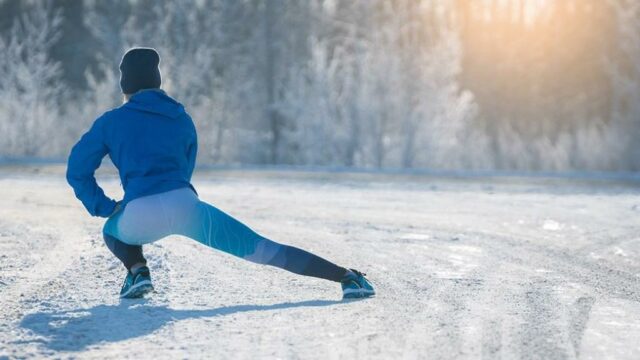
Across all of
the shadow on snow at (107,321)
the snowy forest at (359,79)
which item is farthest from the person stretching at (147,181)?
the snowy forest at (359,79)

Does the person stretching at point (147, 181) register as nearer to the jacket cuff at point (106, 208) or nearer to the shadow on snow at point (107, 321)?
the jacket cuff at point (106, 208)

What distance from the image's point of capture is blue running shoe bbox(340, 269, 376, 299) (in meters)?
5.28

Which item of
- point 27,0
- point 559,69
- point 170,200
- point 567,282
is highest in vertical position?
point 27,0

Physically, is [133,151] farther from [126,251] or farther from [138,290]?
[138,290]

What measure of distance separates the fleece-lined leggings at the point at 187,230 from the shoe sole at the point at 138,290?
11cm

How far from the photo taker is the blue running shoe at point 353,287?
208 inches

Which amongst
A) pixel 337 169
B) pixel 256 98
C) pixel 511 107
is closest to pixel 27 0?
pixel 256 98

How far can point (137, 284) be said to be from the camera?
5.14 meters

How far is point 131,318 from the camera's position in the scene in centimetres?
469

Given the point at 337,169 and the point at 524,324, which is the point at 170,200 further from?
the point at 337,169

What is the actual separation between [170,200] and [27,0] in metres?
34.0

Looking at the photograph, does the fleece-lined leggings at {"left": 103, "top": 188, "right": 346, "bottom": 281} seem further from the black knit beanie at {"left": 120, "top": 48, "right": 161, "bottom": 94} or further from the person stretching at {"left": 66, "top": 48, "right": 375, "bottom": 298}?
the black knit beanie at {"left": 120, "top": 48, "right": 161, "bottom": 94}

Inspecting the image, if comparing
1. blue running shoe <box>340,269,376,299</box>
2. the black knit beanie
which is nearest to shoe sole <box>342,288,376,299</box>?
blue running shoe <box>340,269,376,299</box>

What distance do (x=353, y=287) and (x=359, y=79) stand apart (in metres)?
16.6
